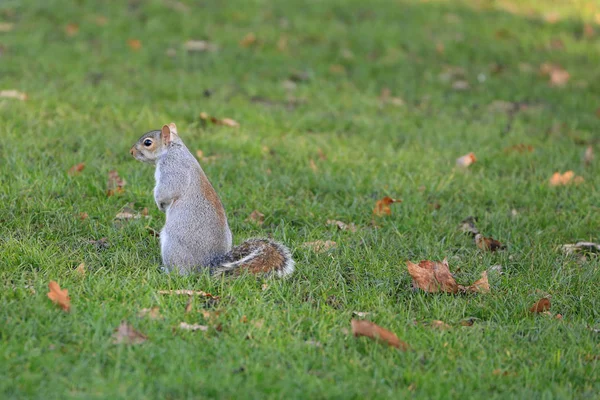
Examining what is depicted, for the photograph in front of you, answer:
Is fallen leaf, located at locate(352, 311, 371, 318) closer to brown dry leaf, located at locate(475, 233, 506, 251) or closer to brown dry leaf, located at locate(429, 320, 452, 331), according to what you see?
brown dry leaf, located at locate(429, 320, 452, 331)

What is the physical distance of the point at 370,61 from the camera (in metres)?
7.89

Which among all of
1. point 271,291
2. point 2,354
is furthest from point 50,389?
point 271,291

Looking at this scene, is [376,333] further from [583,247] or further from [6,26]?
[6,26]

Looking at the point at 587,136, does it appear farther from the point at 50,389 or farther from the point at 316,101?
the point at 50,389

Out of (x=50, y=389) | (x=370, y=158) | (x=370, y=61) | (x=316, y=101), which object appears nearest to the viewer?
(x=50, y=389)

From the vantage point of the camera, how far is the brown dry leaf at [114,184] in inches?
183

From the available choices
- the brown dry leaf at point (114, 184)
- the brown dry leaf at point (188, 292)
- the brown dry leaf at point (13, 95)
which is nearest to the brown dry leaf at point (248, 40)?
the brown dry leaf at point (13, 95)

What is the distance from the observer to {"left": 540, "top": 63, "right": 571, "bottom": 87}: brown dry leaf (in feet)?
25.2

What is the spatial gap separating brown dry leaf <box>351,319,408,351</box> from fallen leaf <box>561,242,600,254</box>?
1.62m

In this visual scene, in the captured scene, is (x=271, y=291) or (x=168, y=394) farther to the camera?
(x=271, y=291)

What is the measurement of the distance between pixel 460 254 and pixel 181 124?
98.1 inches

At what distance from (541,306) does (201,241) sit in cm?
156

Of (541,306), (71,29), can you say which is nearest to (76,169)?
(541,306)

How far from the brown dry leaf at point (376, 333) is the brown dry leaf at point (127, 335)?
826mm
